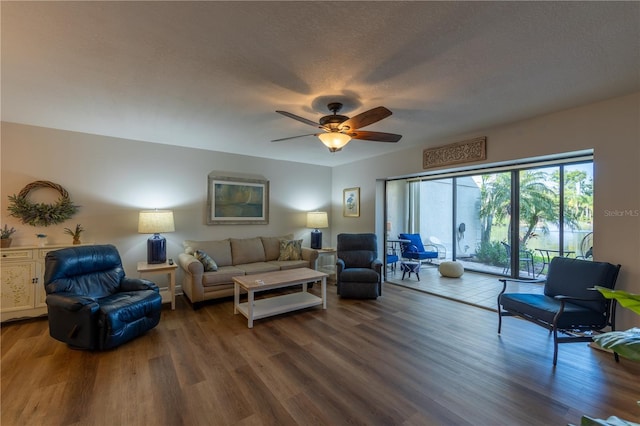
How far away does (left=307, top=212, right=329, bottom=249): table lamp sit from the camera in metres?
A: 5.53

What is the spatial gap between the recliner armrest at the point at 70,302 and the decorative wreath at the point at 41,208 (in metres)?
1.52

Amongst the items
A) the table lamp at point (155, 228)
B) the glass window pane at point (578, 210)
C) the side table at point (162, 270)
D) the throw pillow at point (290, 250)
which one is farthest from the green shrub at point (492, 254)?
the table lamp at point (155, 228)

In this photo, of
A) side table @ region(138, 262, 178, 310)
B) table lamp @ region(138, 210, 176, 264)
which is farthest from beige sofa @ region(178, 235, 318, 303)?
table lamp @ region(138, 210, 176, 264)

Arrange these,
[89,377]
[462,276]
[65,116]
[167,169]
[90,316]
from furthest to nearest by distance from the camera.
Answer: [462,276], [167,169], [65,116], [90,316], [89,377]

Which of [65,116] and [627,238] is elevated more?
[65,116]

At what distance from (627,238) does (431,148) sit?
2.38 meters

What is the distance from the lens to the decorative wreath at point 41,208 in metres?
3.47

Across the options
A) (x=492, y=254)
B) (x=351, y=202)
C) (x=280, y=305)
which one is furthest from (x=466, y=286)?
(x=280, y=305)

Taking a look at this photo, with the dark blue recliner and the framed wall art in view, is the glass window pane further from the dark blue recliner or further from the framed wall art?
the framed wall art

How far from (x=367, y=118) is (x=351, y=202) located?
3461mm

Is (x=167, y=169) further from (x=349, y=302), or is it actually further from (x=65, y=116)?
(x=349, y=302)

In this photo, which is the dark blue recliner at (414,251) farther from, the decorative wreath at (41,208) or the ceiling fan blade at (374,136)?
the decorative wreath at (41,208)

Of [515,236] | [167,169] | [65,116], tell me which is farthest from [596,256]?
[65,116]

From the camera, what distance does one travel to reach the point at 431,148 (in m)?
4.23
